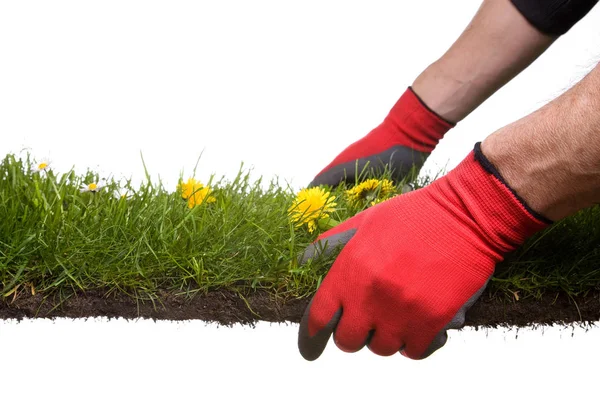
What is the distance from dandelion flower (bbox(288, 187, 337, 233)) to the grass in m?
0.02

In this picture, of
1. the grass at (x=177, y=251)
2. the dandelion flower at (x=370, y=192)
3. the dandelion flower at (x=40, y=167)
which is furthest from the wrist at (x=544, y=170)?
the dandelion flower at (x=40, y=167)

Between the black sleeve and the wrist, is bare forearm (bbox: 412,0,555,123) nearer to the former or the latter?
the black sleeve

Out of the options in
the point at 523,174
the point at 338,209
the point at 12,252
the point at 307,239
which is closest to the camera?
the point at 523,174

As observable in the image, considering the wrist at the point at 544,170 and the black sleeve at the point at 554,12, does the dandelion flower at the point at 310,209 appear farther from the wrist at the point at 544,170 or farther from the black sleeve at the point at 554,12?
the black sleeve at the point at 554,12

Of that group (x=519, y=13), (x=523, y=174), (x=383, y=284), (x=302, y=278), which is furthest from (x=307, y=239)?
(x=519, y=13)

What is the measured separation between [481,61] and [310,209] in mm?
692

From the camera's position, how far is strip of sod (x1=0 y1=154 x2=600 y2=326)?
156 cm

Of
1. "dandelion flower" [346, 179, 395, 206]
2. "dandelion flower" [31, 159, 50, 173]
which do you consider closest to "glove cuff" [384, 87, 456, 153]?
"dandelion flower" [346, 179, 395, 206]

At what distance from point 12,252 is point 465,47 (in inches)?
51.3

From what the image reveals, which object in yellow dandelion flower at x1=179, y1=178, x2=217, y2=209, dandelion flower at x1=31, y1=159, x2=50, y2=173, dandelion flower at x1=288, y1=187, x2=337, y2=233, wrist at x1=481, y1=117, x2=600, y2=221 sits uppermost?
dandelion flower at x1=31, y1=159, x2=50, y2=173

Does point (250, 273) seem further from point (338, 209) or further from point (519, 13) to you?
point (519, 13)

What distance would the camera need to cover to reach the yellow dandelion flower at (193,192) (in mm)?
1834

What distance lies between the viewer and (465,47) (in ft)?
6.70

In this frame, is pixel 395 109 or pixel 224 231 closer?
pixel 224 231
